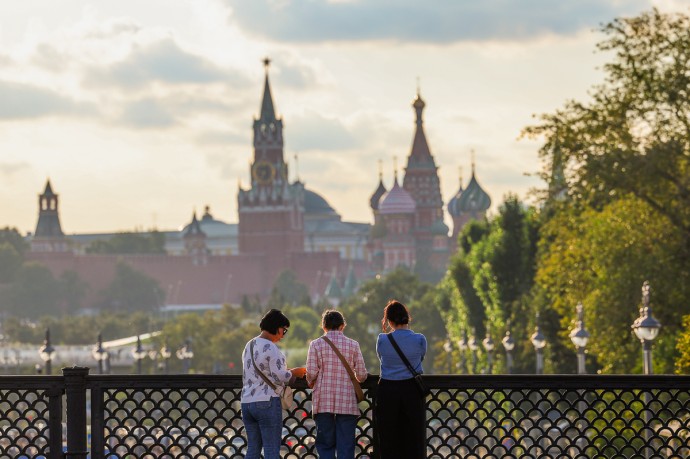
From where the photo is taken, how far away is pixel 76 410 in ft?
54.2

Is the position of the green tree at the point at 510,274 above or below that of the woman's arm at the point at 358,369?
above

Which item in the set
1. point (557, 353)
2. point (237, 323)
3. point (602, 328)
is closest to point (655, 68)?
point (602, 328)

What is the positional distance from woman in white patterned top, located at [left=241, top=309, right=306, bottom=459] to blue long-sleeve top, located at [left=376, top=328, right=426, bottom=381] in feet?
2.58

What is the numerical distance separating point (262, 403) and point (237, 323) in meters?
118

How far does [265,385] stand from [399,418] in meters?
1.13

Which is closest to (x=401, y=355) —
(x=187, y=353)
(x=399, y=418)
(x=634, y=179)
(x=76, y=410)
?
(x=399, y=418)

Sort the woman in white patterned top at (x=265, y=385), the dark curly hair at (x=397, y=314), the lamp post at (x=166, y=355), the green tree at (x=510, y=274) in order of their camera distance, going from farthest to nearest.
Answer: the lamp post at (x=166, y=355) < the green tree at (x=510, y=274) < the woman in white patterned top at (x=265, y=385) < the dark curly hair at (x=397, y=314)

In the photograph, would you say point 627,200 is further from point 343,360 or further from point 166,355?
point 166,355

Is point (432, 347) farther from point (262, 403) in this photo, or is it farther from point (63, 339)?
point (262, 403)

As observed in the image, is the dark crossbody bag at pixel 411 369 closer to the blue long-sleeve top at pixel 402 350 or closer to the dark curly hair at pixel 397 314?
the blue long-sleeve top at pixel 402 350

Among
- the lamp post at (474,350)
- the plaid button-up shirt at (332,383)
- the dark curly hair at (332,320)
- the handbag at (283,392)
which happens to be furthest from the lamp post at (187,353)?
the dark curly hair at (332,320)

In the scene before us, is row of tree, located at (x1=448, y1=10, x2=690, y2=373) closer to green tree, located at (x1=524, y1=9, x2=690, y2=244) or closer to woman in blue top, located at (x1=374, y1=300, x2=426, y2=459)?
green tree, located at (x1=524, y1=9, x2=690, y2=244)

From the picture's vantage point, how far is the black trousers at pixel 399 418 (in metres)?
15.9

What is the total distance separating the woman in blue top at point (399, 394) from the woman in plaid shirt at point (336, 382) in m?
0.23
